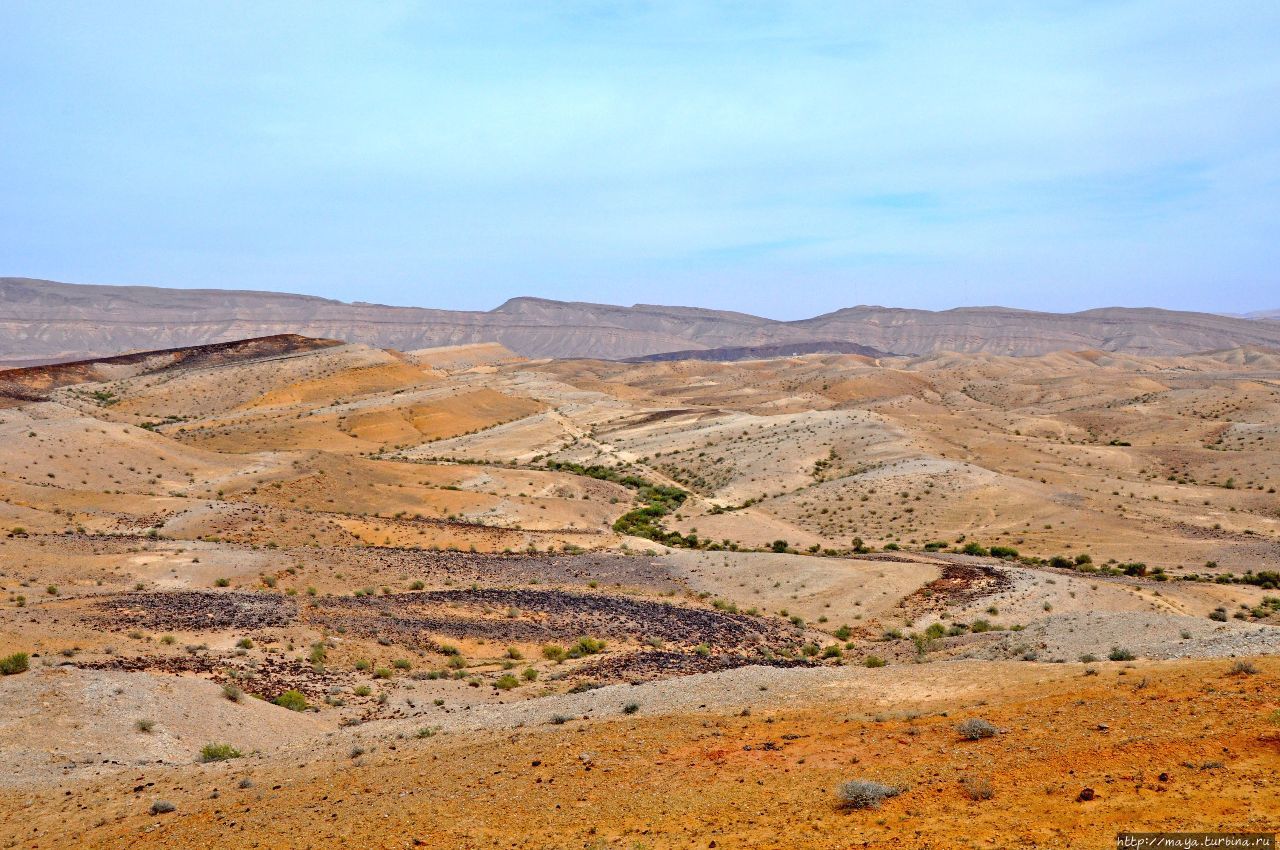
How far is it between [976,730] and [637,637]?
12.7 meters

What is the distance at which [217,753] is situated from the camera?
46.5 ft

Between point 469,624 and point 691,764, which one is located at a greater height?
point 691,764

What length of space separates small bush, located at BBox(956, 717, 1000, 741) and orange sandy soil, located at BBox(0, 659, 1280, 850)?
0.11 metres

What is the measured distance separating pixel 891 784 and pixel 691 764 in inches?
104

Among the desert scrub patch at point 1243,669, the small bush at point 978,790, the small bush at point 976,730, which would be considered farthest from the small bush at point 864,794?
the desert scrub patch at point 1243,669

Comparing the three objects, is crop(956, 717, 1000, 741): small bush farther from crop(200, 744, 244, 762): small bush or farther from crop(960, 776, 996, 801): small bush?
crop(200, 744, 244, 762): small bush

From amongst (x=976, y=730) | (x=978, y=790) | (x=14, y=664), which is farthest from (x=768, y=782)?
(x=14, y=664)

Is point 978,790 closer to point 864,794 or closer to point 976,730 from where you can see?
point 864,794

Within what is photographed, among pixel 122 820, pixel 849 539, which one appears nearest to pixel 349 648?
pixel 122 820

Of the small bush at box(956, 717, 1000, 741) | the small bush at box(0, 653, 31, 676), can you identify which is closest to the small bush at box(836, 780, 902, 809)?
the small bush at box(956, 717, 1000, 741)

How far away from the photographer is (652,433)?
74.6m

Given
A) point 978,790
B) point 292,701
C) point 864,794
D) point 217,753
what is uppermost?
point 978,790

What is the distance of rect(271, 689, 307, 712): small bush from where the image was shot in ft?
56.1

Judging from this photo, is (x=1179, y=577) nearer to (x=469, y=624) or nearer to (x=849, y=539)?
(x=849, y=539)
